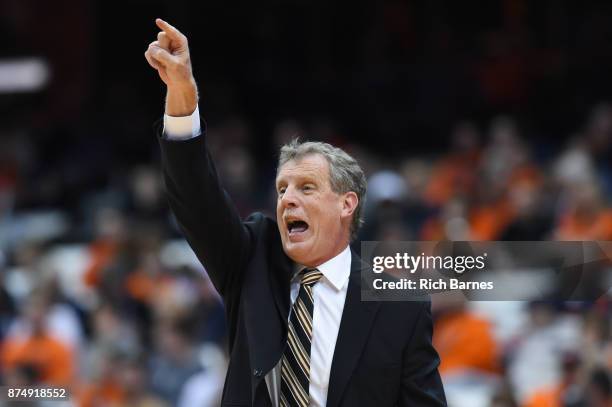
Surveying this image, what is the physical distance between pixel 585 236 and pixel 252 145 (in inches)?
205

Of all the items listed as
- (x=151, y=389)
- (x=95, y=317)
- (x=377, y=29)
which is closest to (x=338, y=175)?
(x=151, y=389)

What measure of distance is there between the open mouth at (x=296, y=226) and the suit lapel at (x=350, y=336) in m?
0.20

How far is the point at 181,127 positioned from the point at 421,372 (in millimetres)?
926

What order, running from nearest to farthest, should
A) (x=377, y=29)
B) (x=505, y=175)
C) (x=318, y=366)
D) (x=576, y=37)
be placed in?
(x=318, y=366)
(x=505, y=175)
(x=576, y=37)
(x=377, y=29)

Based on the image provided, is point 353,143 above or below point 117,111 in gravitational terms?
below

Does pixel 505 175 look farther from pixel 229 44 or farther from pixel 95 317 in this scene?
pixel 229 44

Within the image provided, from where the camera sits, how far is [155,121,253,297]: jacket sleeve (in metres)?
3.13

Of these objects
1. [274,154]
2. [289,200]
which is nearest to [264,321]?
[289,200]

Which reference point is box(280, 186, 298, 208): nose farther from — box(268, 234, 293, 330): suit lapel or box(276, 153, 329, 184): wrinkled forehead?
box(268, 234, 293, 330): suit lapel

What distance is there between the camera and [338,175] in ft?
11.1

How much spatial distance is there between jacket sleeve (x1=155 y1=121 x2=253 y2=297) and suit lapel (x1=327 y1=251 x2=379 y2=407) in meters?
0.33

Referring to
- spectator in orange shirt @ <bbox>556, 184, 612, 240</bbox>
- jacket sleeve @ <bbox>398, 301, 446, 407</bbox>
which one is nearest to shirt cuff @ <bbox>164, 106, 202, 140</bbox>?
jacket sleeve @ <bbox>398, 301, 446, 407</bbox>

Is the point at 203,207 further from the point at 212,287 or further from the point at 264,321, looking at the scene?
the point at 212,287

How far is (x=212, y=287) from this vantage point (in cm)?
892
